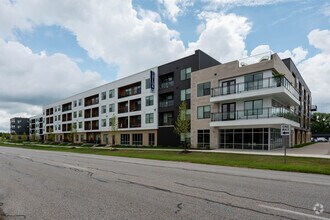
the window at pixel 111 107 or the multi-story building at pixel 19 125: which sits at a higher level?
the window at pixel 111 107

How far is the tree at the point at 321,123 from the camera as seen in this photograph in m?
96.3

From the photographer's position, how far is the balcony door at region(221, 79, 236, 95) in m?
28.2

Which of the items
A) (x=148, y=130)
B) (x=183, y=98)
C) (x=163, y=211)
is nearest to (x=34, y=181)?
(x=163, y=211)

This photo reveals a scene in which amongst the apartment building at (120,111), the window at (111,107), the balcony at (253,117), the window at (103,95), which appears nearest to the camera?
the balcony at (253,117)

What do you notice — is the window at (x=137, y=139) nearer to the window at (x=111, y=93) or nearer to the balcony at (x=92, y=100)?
the window at (x=111, y=93)

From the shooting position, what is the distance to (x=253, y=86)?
87.1ft

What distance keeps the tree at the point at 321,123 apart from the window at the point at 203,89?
3353 inches

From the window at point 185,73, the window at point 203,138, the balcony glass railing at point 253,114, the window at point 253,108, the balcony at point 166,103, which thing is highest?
the window at point 185,73

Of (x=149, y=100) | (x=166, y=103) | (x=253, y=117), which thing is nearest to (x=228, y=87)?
(x=253, y=117)

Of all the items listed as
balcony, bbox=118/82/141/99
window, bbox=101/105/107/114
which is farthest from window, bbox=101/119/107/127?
balcony, bbox=118/82/141/99

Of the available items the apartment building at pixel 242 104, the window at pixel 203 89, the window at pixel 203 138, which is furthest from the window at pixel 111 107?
the window at pixel 203 138

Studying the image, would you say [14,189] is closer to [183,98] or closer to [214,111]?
[214,111]

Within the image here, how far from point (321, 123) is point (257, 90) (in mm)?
91127

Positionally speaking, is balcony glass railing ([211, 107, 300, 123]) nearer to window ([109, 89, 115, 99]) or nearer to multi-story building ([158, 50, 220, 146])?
multi-story building ([158, 50, 220, 146])
